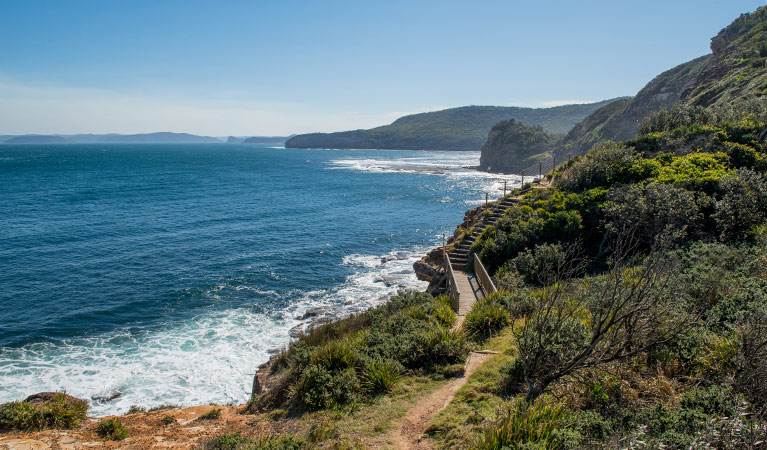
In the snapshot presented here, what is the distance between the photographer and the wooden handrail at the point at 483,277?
584 inches

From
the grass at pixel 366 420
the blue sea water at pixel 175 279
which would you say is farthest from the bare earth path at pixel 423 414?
the blue sea water at pixel 175 279

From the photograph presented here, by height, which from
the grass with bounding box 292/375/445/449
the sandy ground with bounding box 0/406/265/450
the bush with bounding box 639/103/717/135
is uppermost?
the bush with bounding box 639/103/717/135

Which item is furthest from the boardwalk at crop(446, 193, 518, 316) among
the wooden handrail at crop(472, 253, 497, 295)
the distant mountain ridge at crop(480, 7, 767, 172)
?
the distant mountain ridge at crop(480, 7, 767, 172)

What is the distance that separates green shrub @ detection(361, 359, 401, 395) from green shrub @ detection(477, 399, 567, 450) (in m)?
3.08

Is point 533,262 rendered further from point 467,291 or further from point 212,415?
point 212,415

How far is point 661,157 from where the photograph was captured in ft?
66.1

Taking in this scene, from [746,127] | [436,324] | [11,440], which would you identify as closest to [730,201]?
[746,127]

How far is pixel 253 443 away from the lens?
22.8 ft

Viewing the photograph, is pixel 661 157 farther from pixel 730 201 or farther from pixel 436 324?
pixel 436 324

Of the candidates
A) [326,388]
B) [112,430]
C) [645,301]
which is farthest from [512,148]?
[112,430]

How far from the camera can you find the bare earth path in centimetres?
686

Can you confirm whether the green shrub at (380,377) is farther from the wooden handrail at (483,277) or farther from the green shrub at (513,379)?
the wooden handrail at (483,277)

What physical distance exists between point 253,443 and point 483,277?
11961 mm

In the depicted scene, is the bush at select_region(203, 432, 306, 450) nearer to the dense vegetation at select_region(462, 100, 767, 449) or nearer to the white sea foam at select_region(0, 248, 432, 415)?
the dense vegetation at select_region(462, 100, 767, 449)
